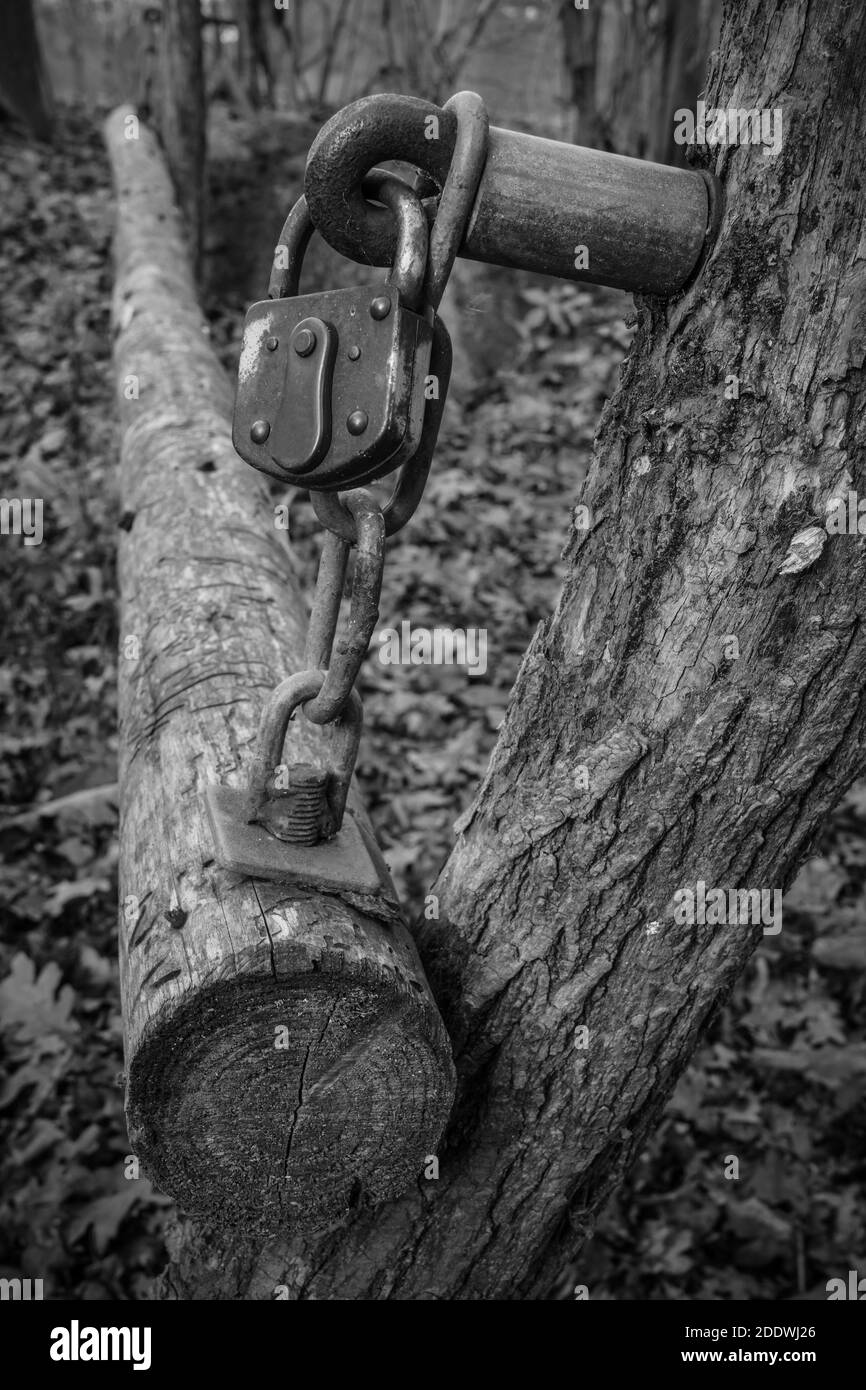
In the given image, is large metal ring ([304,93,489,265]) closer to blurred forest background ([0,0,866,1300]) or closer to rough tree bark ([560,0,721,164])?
blurred forest background ([0,0,866,1300])

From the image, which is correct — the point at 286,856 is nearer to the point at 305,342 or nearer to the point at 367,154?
the point at 305,342

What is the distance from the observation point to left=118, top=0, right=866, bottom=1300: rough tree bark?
1212mm

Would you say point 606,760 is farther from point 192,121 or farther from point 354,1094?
point 192,121

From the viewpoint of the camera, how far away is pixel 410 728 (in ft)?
13.2

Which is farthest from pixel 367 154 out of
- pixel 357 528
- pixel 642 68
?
pixel 642 68

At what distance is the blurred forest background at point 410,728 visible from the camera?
103 inches

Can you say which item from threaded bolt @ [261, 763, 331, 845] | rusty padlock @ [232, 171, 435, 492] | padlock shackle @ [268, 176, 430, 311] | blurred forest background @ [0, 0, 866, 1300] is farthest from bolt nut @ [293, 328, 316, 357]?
threaded bolt @ [261, 763, 331, 845]

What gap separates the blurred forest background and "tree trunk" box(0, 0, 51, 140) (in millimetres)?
1209

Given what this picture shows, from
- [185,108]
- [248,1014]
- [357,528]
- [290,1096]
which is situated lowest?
[290,1096]

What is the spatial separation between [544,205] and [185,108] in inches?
287

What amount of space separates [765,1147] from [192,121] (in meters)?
7.41

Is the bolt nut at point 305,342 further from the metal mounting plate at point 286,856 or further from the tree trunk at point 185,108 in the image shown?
the tree trunk at point 185,108
